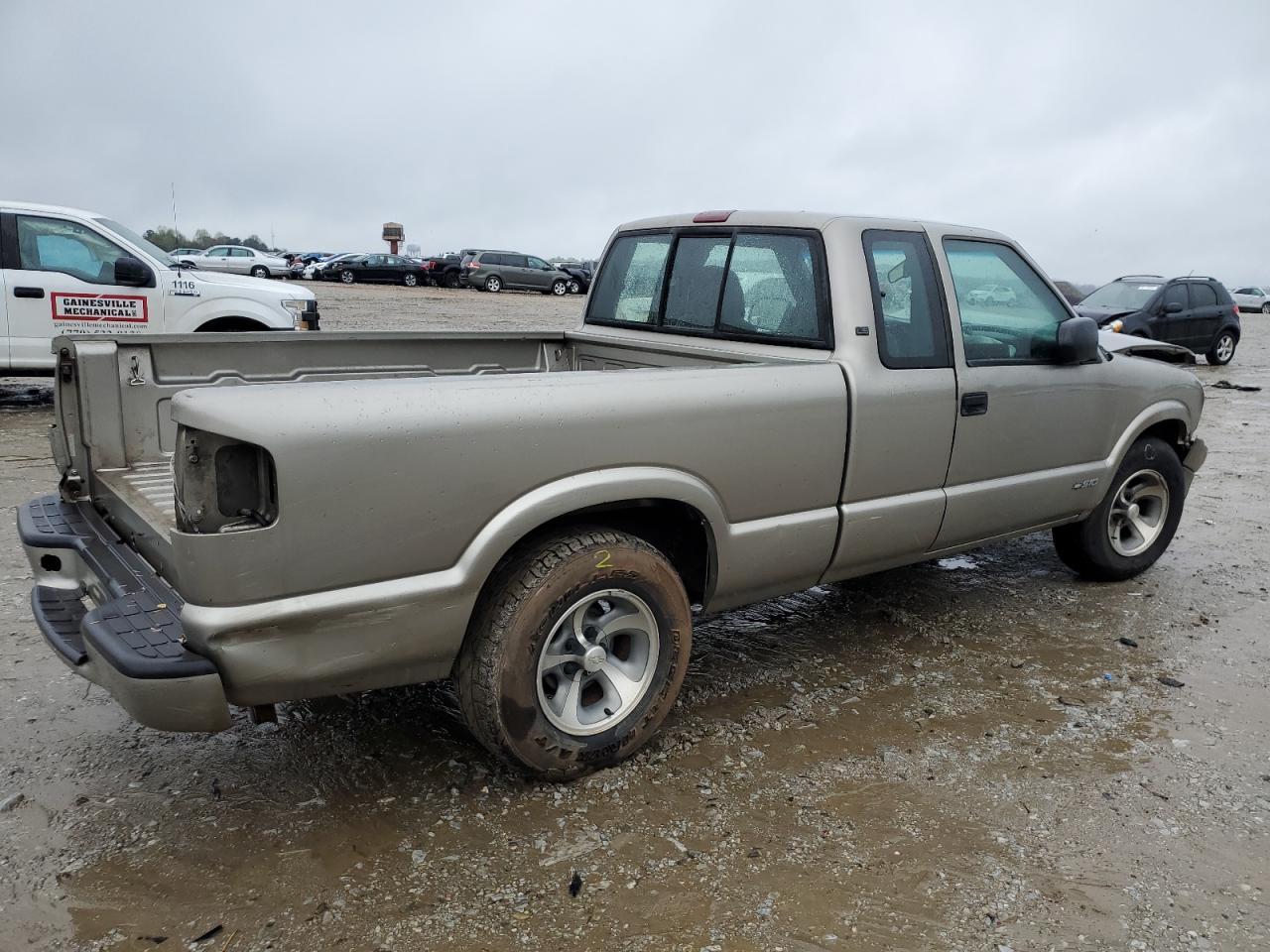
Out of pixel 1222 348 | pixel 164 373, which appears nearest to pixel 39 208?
pixel 164 373

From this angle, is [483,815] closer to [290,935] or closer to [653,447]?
[290,935]

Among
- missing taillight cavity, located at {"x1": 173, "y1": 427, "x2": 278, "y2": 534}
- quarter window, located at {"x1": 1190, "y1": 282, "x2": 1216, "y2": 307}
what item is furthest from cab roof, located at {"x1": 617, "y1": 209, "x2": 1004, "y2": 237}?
quarter window, located at {"x1": 1190, "y1": 282, "x2": 1216, "y2": 307}

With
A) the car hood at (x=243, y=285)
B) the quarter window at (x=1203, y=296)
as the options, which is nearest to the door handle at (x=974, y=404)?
the car hood at (x=243, y=285)

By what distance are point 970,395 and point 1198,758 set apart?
1603 millimetres

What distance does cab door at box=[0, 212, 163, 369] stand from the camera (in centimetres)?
866

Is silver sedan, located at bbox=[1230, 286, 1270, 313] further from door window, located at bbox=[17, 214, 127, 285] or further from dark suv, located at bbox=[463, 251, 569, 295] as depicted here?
door window, located at bbox=[17, 214, 127, 285]

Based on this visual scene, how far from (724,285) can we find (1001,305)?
1279mm

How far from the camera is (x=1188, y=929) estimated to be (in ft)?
8.43

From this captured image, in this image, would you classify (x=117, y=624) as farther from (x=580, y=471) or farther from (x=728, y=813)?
(x=728, y=813)

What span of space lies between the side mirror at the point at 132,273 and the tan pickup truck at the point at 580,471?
18.4ft

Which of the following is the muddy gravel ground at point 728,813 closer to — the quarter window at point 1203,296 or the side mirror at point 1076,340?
the side mirror at point 1076,340

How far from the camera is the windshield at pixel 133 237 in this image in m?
9.04

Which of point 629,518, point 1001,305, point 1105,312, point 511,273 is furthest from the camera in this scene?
point 511,273

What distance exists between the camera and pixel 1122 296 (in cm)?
1611
